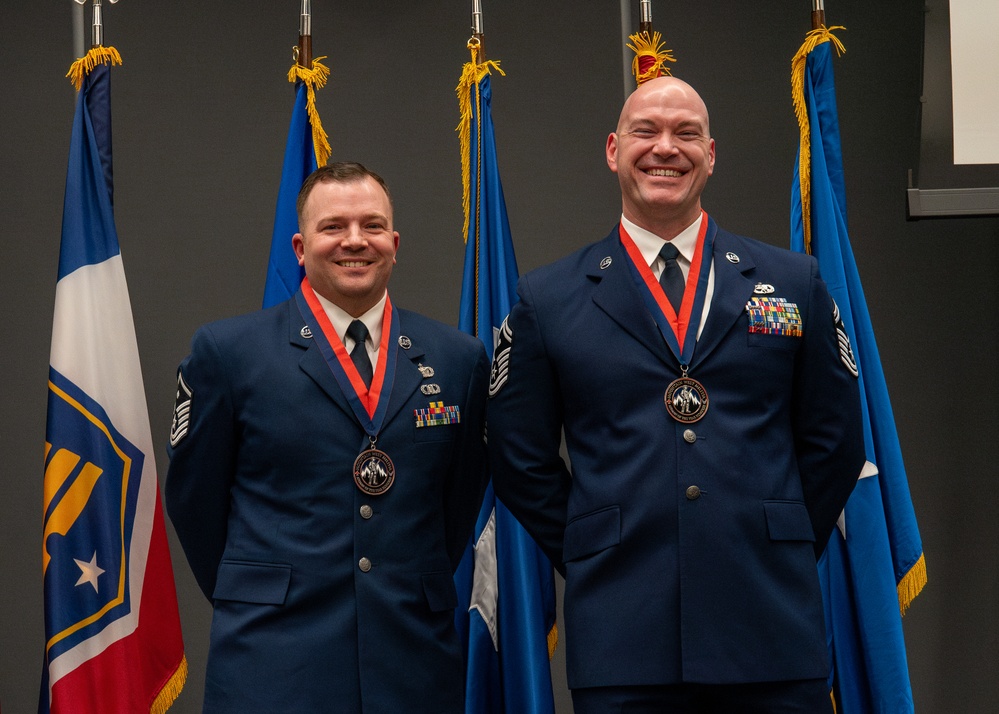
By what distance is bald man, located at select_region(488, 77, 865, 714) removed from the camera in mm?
2041

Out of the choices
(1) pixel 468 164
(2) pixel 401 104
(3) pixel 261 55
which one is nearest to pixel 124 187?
(3) pixel 261 55

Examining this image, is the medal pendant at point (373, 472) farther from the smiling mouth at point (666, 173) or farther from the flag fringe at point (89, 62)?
the flag fringe at point (89, 62)

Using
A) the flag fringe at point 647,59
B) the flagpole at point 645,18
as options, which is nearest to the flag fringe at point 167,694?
the flag fringe at point 647,59

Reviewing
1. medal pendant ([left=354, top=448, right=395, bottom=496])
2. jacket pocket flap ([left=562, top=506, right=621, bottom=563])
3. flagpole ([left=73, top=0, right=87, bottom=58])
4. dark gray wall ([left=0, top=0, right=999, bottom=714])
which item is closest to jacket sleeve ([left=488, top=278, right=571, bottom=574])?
jacket pocket flap ([left=562, top=506, right=621, bottom=563])

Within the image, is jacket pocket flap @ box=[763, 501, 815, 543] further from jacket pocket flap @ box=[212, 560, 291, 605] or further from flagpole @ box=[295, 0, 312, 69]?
flagpole @ box=[295, 0, 312, 69]

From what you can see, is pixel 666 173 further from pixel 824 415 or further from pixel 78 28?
pixel 78 28

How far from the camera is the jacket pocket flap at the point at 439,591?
7.38 ft

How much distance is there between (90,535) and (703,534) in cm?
165

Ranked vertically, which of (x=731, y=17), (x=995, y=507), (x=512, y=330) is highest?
(x=731, y=17)

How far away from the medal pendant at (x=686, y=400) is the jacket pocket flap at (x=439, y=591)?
549mm

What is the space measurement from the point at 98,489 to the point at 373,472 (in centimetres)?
107

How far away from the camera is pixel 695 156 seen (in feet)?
7.41

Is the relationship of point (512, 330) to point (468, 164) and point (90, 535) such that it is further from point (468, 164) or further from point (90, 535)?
point (90, 535)

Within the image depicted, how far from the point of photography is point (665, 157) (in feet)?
7.39
